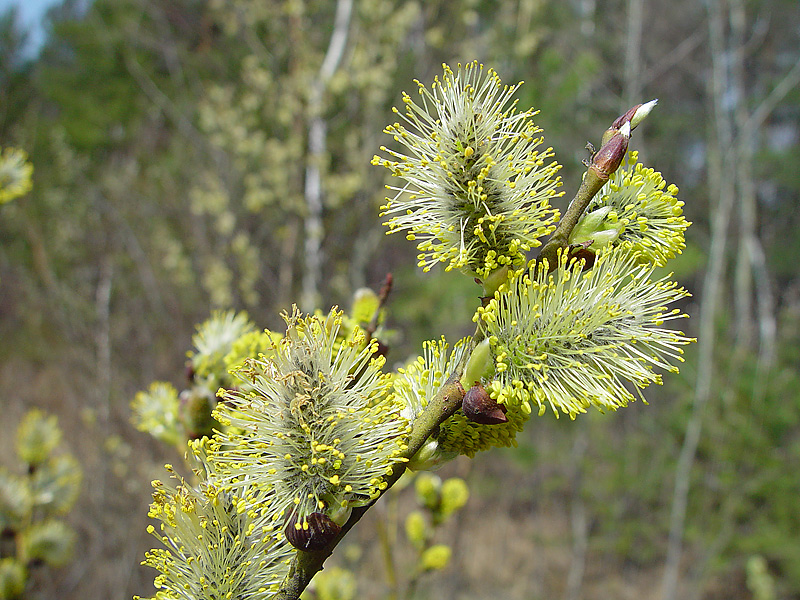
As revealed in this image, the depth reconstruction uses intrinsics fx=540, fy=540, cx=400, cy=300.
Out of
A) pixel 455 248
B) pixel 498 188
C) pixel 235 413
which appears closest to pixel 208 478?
pixel 235 413

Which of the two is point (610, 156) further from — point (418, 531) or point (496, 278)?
point (418, 531)

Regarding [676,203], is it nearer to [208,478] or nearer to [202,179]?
[208,478]

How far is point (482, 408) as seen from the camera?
646mm

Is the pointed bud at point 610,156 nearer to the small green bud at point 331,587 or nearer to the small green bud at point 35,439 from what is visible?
the small green bud at point 331,587

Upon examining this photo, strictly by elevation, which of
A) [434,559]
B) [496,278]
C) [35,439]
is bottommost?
[434,559]

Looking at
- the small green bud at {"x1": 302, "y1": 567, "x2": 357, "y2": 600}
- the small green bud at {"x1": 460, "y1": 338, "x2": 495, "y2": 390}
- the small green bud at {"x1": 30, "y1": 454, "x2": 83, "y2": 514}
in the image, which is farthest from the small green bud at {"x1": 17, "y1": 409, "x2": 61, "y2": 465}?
the small green bud at {"x1": 460, "y1": 338, "x2": 495, "y2": 390}

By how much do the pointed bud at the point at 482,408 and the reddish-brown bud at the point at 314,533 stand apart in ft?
0.71

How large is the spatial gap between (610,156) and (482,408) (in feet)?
1.17

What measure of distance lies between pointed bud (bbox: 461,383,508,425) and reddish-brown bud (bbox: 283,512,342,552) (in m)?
0.22

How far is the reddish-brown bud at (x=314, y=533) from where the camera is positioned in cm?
64

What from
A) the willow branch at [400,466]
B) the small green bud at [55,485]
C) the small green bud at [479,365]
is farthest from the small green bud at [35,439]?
the small green bud at [479,365]

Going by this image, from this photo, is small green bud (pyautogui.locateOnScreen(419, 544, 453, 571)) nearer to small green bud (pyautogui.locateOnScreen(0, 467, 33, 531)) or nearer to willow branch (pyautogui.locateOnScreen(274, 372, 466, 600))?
willow branch (pyautogui.locateOnScreen(274, 372, 466, 600))

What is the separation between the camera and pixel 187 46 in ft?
23.7

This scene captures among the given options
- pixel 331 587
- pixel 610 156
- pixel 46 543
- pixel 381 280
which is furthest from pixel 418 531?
pixel 381 280
